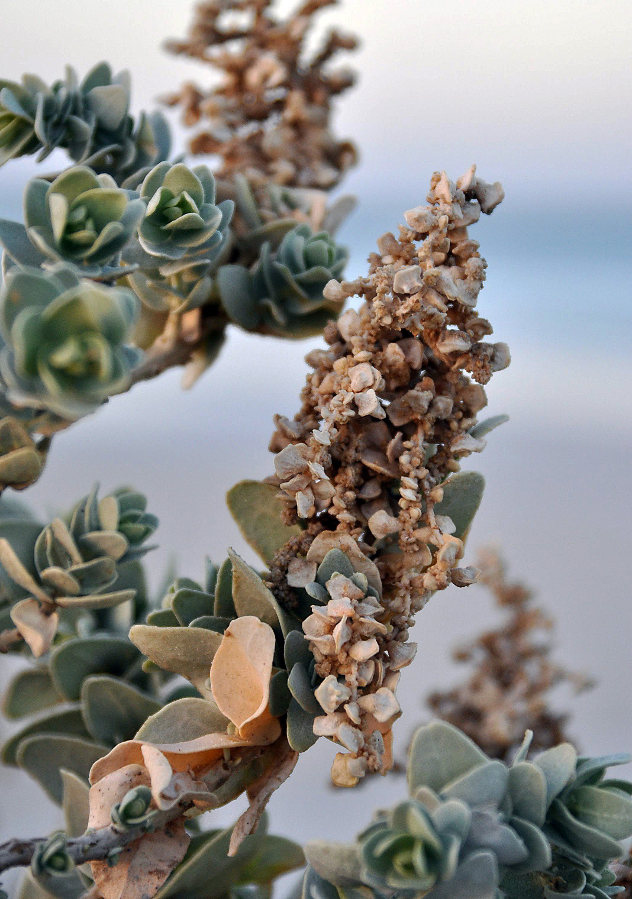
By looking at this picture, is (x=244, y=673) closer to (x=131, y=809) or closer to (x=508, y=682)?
(x=131, y=809)

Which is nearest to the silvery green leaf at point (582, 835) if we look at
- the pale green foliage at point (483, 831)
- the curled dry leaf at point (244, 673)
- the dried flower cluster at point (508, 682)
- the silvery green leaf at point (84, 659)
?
the pale green foliage at point (483, 831)

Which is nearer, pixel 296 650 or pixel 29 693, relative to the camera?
pixel 296 650

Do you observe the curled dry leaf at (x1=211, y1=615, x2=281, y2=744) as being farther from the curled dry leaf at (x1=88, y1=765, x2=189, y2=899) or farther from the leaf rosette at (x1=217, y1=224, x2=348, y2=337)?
the leaf rosette at (x1=217, y1=224, x2=348, y2=337)

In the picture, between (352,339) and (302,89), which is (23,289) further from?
(302,89)

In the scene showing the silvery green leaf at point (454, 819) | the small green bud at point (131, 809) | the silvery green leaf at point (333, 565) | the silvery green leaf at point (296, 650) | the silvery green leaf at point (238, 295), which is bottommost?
the small green bud at point (131, 809)

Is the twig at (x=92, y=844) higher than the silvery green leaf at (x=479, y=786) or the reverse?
the reverse

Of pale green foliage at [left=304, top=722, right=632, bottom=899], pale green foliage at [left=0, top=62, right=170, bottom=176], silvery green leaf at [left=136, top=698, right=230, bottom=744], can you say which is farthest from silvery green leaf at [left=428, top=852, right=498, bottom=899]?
pale green foliage at [left=0, top=62, right=170, bottom=176]

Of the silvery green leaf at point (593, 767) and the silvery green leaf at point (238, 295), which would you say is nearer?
the silvery green leaf at point (593, 767)

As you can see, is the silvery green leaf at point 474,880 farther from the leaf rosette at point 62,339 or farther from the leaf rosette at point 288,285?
the leaf rosette at point 288,285

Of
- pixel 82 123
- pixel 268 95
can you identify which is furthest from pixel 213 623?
pixel 268 95
